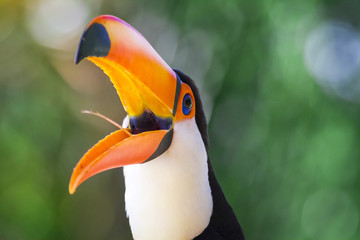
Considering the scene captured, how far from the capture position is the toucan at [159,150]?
121 centimetres

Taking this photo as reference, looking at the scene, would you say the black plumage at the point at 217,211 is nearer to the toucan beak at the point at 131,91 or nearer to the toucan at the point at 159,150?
the toucan at the point at 159,150

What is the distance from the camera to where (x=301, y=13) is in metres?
3.92

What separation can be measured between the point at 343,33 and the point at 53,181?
2.73m

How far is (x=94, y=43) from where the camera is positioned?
107cm

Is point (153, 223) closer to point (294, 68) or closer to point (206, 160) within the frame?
point (206, 160)

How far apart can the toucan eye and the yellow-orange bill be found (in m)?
0.09

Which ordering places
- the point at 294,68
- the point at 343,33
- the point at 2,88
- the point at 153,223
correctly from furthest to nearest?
the point at 2,88 → the point at 343,33 → the point at 294,68 → the point at 153,223

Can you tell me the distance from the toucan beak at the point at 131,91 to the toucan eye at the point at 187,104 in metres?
0.05

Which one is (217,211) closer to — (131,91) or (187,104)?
(187,104)

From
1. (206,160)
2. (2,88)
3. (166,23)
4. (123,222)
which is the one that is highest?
(206,160)

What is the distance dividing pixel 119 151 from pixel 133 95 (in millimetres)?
184

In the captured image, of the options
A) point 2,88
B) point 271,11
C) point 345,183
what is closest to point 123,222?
point 2,88

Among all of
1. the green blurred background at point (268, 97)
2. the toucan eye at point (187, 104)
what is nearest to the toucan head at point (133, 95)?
the toucan eye at point (187, 104)

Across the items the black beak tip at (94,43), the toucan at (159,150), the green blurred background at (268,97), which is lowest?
the green blurred background at (268,97)
